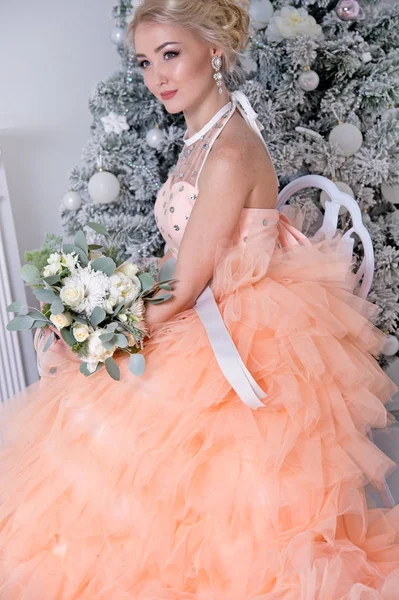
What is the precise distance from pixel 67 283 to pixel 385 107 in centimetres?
145

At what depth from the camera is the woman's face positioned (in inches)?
58.3

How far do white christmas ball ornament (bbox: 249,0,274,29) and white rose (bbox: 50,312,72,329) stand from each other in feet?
4.38

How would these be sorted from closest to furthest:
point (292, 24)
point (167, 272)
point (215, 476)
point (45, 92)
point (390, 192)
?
1. point (215, 476)
2. point (167, 272)
3. point (292, 24)
4. point (390, 192)
5. point (45, 92)

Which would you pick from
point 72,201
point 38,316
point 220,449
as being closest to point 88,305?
point 38,316

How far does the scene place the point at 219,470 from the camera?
1.20 meters

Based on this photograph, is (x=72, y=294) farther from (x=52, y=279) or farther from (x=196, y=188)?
(x=196, y=188)

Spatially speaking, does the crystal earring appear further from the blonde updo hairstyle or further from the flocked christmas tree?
the flocked christmas tree

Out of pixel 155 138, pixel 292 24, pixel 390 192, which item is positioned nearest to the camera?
pixel 292 24

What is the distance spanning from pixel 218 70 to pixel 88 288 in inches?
28.8

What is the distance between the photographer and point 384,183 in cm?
217

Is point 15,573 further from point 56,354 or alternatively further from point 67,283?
point 67,283

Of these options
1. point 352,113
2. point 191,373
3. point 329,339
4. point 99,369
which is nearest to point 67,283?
point 99,369

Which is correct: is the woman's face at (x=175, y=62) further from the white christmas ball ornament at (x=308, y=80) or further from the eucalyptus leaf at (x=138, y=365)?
the eucalyptus leaf at (x=138, y=365)

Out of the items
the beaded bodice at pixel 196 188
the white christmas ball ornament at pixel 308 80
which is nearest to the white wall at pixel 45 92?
the white christmas ball ornament at pixel 308 80
